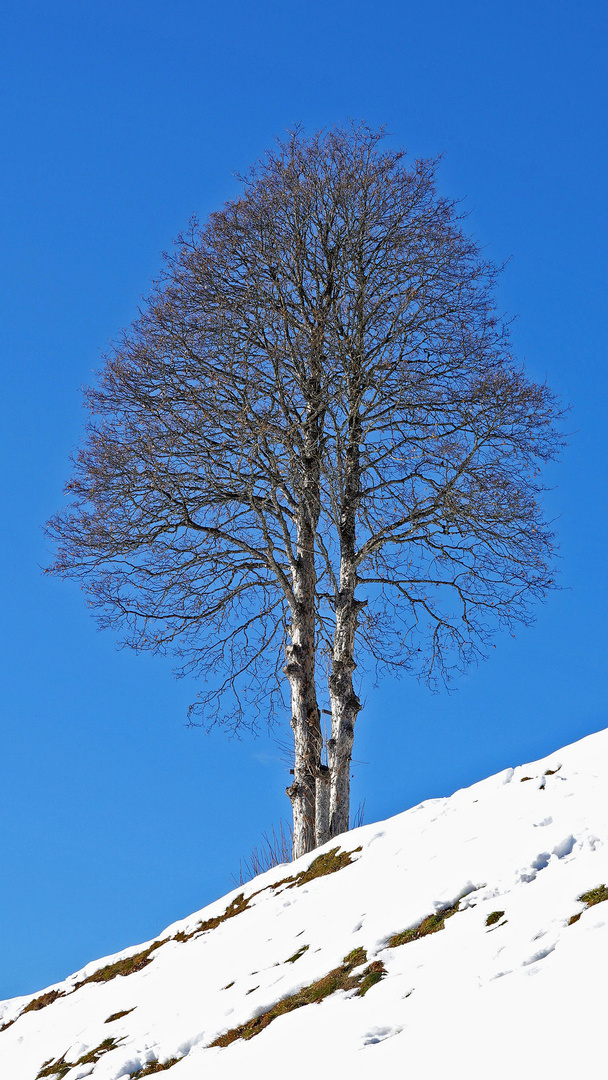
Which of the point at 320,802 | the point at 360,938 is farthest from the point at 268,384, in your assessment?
the point at 360,938

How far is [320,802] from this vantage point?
10.0 m

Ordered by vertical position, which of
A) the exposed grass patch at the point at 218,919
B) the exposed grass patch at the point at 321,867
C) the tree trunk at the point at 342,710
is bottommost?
the exposed grass patch at the point at 321,867

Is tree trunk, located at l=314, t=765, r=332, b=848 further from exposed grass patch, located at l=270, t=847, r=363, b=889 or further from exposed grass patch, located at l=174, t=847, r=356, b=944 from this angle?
exposed grass patch, located at l=270, t=847, r=363, b=889

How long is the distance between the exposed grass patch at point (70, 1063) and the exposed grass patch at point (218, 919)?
1.73m

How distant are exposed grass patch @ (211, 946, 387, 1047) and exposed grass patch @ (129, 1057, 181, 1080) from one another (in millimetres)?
390

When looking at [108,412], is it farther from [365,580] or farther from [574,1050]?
[574,1050]

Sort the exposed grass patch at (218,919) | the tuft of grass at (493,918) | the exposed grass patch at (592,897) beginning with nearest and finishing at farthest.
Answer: the exposed grass patch at (592,897) < the tuft of grass at (493,918) < the exposed grass patch at (218,919)

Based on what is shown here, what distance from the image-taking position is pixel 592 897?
443 centimetres

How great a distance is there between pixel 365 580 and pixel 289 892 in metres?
4.56

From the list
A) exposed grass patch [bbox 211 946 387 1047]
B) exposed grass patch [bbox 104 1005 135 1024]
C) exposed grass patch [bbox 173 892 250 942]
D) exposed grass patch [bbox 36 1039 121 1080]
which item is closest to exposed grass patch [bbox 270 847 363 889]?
exposed grass patch [bbox 173 892 250 942]

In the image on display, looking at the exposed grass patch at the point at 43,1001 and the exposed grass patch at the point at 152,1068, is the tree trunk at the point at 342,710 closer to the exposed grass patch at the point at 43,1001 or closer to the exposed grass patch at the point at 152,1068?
the exposed grass patch at the point at 43,1001

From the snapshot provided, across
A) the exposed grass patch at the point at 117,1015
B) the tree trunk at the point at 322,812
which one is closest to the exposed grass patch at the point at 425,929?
the exposed grass patch at the point at 117,1015

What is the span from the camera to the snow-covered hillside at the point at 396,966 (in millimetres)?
3721

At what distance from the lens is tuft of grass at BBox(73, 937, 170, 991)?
852 cm
